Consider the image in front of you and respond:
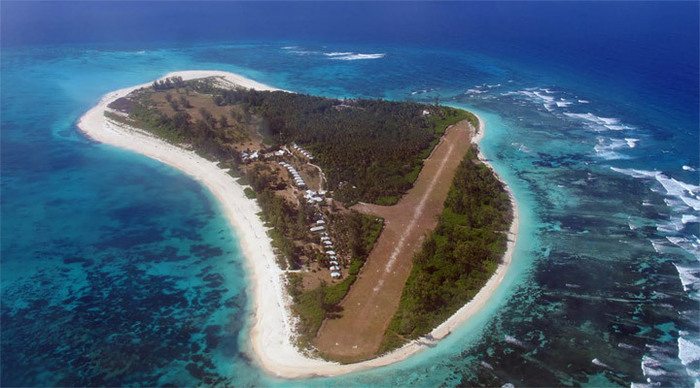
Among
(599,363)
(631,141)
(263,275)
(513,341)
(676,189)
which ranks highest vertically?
(631,141)

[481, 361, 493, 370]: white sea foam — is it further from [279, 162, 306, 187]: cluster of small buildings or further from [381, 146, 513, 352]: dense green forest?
[279, 162, 306, 187]: cluster of small buildings

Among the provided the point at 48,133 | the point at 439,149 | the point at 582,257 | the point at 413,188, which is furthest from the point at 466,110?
the point at 48,133

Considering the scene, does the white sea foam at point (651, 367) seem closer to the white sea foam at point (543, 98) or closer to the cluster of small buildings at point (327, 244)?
the cluster of small buildings at point (327, 244)

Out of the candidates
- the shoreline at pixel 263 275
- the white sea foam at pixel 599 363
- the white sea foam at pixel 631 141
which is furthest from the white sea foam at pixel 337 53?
the white sea foam at pixel 599 363

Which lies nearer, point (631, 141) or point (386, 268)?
point (386, 268)

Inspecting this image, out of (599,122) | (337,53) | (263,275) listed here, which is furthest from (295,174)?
(337,53)

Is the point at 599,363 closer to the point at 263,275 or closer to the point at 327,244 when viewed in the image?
the point at 327,244

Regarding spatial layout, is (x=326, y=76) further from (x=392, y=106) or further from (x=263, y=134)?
(x=263, y=134)
